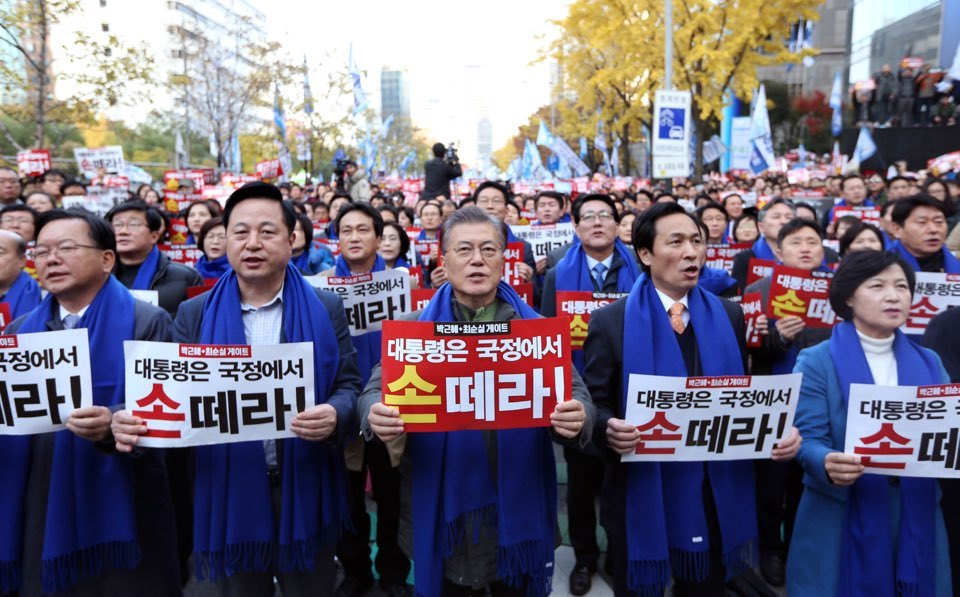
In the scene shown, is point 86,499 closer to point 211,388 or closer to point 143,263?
point 211,388

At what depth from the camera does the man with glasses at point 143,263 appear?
459 centimetres

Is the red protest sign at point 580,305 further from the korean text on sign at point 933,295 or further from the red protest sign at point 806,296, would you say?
the korean text on sign at point 933,295

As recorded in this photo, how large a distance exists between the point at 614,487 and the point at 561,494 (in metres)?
2.25

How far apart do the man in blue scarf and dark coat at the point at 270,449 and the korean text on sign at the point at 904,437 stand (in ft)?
6.67

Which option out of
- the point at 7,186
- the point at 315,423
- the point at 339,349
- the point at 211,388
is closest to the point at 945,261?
the point at 339,349

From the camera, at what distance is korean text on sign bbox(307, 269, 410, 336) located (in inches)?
171

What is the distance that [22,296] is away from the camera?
3.81m

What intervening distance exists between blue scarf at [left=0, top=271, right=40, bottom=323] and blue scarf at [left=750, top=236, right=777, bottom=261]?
5472mm

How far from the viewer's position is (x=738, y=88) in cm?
1986

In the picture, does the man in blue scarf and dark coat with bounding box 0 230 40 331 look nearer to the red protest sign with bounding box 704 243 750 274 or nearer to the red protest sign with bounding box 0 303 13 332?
the red protest sign with bounding box 0 303 13 332

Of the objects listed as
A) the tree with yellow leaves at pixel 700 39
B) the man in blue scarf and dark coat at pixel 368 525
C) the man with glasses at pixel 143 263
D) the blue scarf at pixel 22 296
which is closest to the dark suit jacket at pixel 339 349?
the man in blue scarf and dark coat at pixel 368 525

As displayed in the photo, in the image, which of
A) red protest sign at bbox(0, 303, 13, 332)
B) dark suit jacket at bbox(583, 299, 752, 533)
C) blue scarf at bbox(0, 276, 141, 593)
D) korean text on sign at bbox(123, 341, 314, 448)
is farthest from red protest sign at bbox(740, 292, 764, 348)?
red protest sign at bbox(0, 303, 13, 332)

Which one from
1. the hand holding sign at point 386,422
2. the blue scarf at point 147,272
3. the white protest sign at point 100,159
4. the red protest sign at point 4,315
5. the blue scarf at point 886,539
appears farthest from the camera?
the white protest sign at point 100,159

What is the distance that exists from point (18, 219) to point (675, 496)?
499 cm
